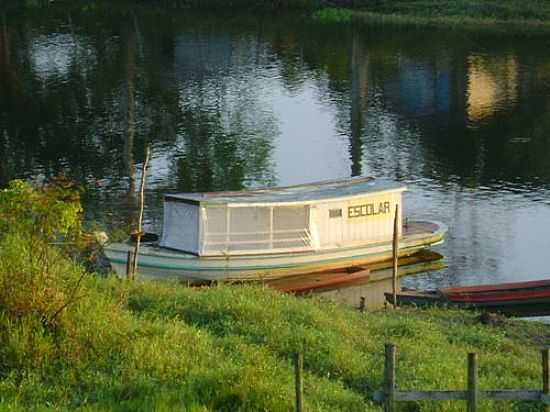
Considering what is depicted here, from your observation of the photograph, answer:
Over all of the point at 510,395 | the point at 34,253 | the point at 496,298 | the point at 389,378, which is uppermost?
the point at 34,253

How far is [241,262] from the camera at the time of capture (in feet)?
93.5

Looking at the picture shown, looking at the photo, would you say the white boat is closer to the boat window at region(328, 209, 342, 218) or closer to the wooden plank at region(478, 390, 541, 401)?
the boat window at region(328, 209, 342, 218)

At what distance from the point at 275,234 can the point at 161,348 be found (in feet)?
48.4

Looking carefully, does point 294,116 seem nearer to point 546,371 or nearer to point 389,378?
point 546,371

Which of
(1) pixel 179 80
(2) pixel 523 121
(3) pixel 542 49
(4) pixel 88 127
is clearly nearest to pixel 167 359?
(4) pixel 88 127

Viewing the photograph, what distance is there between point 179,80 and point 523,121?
695 inches

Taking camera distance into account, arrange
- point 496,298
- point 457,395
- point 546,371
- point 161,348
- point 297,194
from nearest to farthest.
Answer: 1. point 457,395
2. point 546,371
3. point 161,348
4. point 496,298
5. point 297,194

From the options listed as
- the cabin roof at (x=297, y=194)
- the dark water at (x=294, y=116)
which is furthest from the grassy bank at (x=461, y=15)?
the cabin roof at (x=297, y=194)

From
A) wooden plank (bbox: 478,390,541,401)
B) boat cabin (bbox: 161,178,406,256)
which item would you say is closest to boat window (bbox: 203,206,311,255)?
boat cabin (bbox: 161,178,406,256)

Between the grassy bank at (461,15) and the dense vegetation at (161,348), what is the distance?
55202mm

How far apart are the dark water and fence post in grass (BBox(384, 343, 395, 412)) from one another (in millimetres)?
17332

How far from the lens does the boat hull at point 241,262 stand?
27.8m

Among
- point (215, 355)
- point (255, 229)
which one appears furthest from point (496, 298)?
point (215, 355)

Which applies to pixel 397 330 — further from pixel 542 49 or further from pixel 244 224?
pixel 542 49
